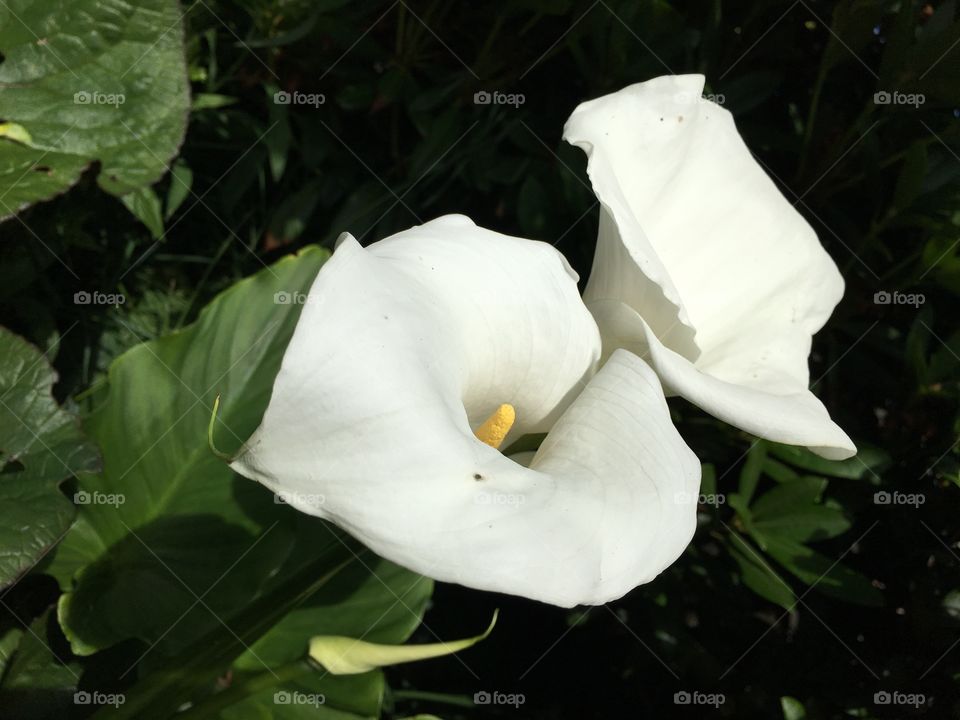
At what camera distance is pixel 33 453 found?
36.8 inches

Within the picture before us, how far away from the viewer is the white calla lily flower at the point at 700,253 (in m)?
0.79

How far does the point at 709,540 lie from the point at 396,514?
95 cm

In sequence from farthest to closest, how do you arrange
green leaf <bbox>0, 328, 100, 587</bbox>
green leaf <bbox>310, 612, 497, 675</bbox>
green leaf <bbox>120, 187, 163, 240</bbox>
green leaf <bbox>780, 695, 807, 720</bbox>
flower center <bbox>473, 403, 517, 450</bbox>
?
green leaf <bbox>120, 187, 163, 240</bbox>, green leaf <bbox>780, 695, 807, 720</bbox>, green leaf <bbox>0, 328, 100, 587</bbox>, flower center <bbox>473, 403, 517, 450</bbox>, green leaf <bbox>310, 612, 497, 675</bbox>

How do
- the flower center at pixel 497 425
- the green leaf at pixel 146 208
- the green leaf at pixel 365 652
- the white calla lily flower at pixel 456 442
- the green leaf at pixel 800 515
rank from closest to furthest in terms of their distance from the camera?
the white calla lily flower at pixel 456 442, the green leaf at pixel 365 652, the flower center at pixel 497 425, the green leaf at pixel 800 515, the green leaf at pixel 146 208

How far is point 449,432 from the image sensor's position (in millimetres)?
545

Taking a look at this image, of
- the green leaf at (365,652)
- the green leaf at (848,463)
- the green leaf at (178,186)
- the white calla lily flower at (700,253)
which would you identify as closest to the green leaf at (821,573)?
the green leaf at (848,463)

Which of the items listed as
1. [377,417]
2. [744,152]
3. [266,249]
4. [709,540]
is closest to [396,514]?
[377,417]

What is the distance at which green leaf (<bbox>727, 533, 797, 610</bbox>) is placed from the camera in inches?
43.3

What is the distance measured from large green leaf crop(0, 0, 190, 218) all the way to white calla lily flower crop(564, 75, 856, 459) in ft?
2.05

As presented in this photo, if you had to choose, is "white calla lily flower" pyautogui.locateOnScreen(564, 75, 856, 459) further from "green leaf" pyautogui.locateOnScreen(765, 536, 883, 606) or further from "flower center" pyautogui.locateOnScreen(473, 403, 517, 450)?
"green leaf" pyautogui.locateOnScreen(765, 536, 883, 606)

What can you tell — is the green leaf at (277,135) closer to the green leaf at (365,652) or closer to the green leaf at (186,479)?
the green leaf at (186,479)

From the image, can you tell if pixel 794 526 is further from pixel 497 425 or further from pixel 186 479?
pixel 186 479

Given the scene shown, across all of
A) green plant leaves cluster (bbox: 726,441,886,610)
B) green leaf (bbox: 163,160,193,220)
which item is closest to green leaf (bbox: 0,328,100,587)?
green leaf (bbox: 163,160,193,220)

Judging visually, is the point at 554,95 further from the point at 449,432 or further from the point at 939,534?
the point at 449,432
